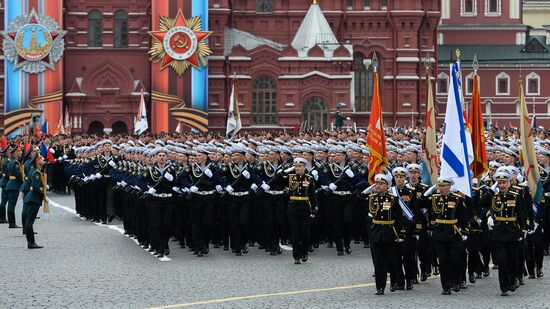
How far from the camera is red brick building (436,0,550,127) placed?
269 ft

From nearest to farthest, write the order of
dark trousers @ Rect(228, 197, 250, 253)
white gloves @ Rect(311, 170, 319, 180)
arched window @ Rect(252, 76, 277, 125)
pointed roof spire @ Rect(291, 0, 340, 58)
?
dark trousers @ Rect(228, 197, 250, 253) < white gloves @ Rect(311, 170, 319, 180) < arched window @ Rect(252, 76, 277, 125) < pointed roof spire @ Rect(291, 0, 340, 58)

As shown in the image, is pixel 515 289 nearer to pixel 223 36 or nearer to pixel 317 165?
pixel 317 165

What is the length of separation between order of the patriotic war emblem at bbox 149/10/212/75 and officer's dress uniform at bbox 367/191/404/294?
151 feet

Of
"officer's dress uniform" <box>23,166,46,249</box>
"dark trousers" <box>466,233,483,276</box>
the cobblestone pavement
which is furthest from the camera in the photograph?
"officer's dress uniform" <box>23,166,46,249</box>

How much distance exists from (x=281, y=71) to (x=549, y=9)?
47680 mm

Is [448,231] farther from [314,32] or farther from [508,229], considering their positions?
[314,32]

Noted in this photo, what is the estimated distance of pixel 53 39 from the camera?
2440 inches

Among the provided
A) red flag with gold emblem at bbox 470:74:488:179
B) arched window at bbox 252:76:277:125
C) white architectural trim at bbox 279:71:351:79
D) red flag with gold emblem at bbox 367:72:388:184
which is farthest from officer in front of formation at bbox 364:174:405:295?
arched window at bbox 252:76:277:125

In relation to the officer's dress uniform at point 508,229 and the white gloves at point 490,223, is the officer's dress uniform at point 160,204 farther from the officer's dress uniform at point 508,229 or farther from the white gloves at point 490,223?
the officer's dress uniform at point 508,229

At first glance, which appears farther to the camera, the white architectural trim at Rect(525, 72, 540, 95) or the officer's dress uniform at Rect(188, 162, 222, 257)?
the white architectural trim at Rect(525, 72, 540, 95)

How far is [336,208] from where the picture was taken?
21.1m

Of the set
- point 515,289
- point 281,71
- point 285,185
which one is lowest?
point 515,289

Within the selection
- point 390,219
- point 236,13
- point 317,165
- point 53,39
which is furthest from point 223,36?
point 390,219

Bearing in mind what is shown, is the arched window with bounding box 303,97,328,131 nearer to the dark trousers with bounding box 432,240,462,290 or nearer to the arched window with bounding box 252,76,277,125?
the arched window with bounding box 252,76,277,125
